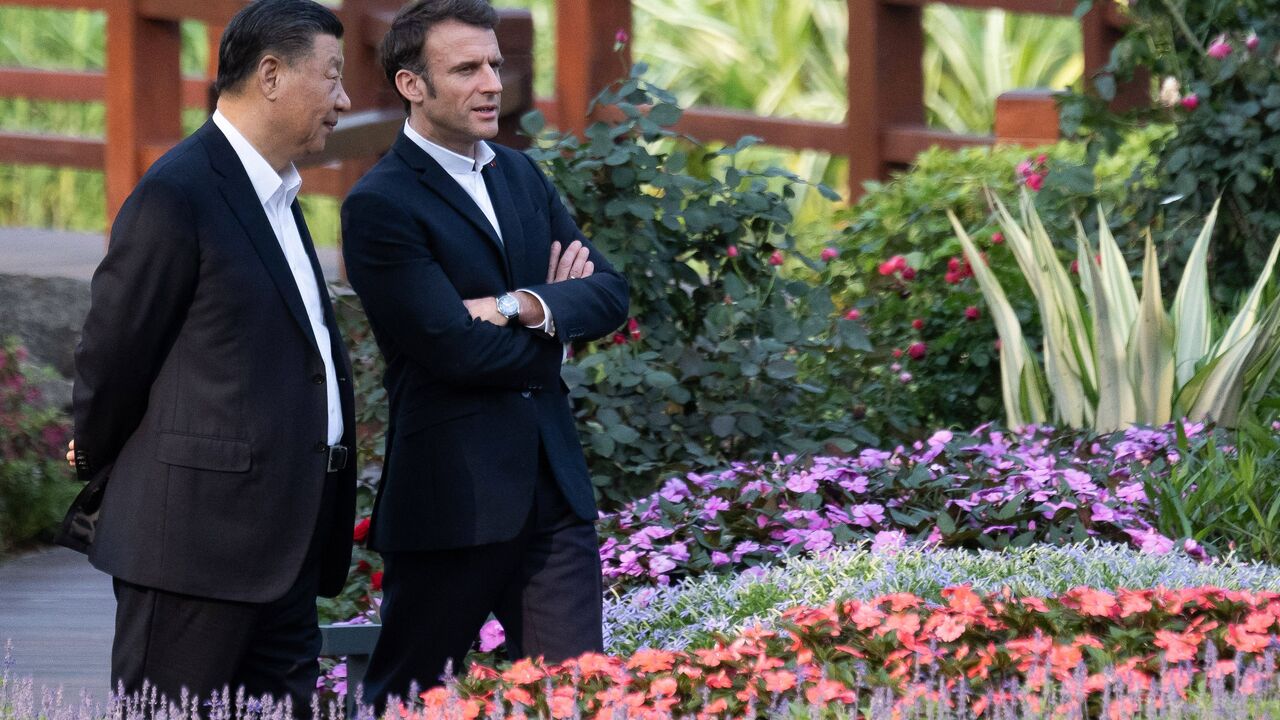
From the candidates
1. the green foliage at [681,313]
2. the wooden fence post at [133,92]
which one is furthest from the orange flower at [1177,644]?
the wooden fence post at [133,92]

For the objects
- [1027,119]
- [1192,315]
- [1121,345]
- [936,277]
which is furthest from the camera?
[1027,119]

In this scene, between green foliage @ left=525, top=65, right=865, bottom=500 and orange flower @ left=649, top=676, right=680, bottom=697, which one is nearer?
orange flower @ left=649, top=676, right=680, bottom=697

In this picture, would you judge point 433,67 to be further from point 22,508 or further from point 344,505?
point 22,508

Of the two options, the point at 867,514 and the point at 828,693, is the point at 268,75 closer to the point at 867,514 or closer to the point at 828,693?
the point at 828,693

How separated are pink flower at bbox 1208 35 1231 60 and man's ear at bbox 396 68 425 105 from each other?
3.32 m

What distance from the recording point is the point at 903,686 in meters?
2.77

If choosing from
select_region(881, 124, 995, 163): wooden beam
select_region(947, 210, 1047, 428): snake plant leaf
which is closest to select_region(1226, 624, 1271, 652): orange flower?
select_region(947, 210, 1047, 428): snake plant leaf

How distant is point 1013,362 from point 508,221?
2.33 meters

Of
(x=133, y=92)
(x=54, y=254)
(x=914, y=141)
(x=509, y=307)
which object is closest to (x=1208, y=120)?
(x=914, y=141)

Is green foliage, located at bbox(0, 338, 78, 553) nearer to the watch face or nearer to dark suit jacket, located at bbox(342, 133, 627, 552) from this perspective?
dark suit jacket, located at bbox(342, 133, 627, 552)

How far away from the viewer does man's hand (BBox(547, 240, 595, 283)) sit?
340cm

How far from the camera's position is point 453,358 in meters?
3.10

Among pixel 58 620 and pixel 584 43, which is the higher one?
pixel 584 43

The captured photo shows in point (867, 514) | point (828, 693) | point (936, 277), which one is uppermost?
point (936, 277)
